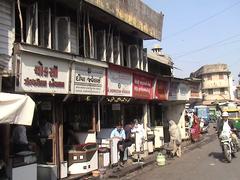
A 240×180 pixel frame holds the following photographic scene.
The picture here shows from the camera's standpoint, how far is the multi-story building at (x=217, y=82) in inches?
3243

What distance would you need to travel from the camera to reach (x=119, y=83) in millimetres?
16734

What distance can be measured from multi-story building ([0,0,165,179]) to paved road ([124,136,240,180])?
2.21 meters

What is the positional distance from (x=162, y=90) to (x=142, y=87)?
3.34m

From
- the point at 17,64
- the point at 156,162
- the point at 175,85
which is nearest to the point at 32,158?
the point at 17,64

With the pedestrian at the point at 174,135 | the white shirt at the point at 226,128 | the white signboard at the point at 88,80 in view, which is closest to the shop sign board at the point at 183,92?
the pedestrian at the point at 174,135

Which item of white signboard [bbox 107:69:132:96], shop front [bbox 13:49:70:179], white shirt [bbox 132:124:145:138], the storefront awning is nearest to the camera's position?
the storefront awning

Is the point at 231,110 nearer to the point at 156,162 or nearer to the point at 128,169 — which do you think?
the point at 156,162

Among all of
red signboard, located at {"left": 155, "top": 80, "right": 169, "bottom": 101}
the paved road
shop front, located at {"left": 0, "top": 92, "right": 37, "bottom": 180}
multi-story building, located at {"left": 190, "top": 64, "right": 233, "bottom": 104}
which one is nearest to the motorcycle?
the paved road

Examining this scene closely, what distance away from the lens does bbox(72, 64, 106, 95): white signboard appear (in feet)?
43.8

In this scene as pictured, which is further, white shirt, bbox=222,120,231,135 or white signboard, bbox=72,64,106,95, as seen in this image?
white shirt, bbox=222,120,231,135

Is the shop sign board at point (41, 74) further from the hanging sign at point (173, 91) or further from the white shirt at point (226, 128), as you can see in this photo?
the hanging sign at point (173, 91)

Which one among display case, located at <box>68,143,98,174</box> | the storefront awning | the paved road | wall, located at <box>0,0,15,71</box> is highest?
wall, located at <box>0,0,15,71</box>

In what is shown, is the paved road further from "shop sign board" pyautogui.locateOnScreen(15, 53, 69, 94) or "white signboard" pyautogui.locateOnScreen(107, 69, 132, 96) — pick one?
"shop sign board" pyautogui.locateOnScreen(15, 53, 69, 94)

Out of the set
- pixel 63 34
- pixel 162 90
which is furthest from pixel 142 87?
pixel 63 34
